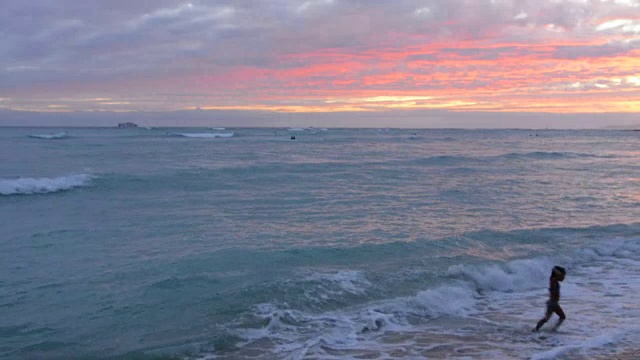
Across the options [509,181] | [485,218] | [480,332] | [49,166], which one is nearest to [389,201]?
[485,218]

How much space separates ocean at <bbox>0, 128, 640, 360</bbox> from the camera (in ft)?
25.8

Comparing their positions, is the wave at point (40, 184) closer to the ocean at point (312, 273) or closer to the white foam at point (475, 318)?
the ocean at point (312, 273)

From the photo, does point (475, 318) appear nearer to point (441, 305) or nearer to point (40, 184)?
point (441, 305)

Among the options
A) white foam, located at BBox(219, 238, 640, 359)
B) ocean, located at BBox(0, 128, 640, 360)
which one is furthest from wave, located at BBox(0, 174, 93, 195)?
white foam, located at BBox(219, 238, 640, 359)

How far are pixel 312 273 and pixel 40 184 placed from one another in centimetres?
1811

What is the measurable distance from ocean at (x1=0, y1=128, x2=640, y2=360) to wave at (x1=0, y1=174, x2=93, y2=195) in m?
0.17

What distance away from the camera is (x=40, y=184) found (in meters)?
24.2

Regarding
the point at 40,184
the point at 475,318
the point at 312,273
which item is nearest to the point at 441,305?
the point at 475,318

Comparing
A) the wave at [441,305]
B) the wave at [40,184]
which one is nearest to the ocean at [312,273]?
the wave at [441,305]

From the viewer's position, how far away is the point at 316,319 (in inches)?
351

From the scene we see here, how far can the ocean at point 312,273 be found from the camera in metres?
7.87

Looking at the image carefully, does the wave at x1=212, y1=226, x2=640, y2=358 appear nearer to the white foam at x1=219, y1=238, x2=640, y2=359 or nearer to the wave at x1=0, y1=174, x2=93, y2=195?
the white foam at x1=219, y1=238, x2=640, y2=359

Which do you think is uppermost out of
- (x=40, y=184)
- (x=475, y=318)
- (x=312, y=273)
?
Result: (x=40, y=184)

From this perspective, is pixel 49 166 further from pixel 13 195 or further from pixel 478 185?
pixel 478 185
